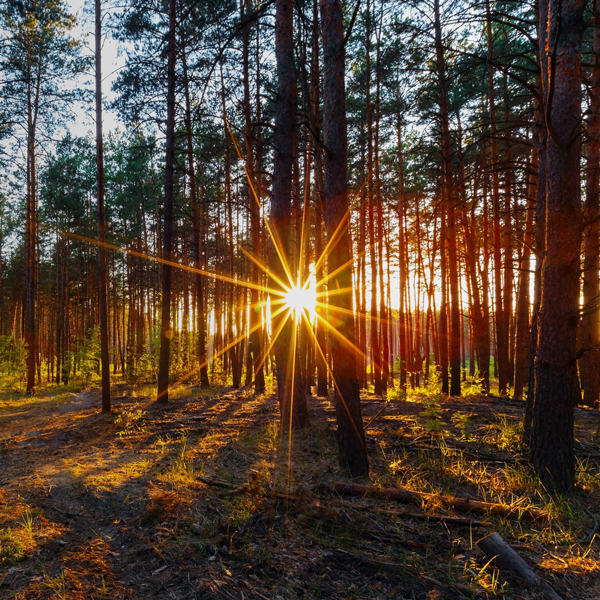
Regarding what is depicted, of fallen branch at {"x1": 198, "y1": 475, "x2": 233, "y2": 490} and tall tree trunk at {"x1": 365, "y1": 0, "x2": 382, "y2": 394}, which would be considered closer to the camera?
fallen branch at {"x1": 198, "y1": 475, "x2": 233, "y2": 490}

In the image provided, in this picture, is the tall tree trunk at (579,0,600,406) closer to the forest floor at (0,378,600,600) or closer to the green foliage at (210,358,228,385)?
the forest floor at (0,378,600,600)

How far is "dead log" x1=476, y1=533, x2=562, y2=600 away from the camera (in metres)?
2.64

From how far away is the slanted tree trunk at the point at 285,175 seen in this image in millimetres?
7145

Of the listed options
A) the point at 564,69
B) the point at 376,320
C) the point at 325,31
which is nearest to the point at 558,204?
the point at 564,69

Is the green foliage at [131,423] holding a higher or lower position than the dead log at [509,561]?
lower

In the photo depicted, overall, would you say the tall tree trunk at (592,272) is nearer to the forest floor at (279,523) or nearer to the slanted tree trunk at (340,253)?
the forest floor at (279,523)

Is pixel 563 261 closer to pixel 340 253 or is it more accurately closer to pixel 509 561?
pixel 340 253

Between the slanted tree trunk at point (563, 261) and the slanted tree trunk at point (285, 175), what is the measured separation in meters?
4.26

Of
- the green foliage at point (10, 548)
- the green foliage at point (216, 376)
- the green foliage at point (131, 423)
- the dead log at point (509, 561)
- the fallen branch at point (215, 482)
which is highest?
the green foliage at point (10, 548)

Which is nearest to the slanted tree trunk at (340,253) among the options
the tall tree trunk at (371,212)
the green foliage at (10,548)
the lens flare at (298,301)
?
the lens flare at (298,301)

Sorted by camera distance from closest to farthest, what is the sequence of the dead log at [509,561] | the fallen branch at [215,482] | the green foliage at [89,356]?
the dead log at [509,561]
the fallen branch at [215,482]
the green foliage at [89,356]

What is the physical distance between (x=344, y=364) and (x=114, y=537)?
120 inches

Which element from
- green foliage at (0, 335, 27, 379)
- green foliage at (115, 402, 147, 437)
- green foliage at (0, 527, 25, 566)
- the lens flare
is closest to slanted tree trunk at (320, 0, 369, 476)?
the lens flare

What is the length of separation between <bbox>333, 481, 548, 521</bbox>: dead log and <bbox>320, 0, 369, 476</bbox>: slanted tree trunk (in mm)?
520
